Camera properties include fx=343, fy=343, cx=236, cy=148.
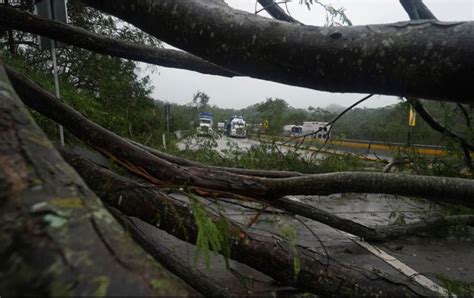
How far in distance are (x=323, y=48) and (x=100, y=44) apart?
201 centimetres

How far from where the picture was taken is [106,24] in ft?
34.2

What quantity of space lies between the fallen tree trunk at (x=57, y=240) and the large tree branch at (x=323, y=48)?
0.80 m

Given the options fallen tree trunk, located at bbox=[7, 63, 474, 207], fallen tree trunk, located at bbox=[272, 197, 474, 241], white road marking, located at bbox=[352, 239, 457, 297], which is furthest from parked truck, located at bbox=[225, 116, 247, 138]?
fallen tree trunk, located at bbox=[7, 63, 474, 207]

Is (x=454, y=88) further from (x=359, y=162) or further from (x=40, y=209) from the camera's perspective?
(x=359, y=162)

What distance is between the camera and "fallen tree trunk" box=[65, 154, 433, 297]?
1928mm

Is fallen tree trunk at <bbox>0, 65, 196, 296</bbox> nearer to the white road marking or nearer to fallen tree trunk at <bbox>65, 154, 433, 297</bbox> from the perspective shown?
fallen tree trunk at <bbox>65, 154, 433, 297</bbox>

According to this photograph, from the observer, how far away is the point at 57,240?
1.79 feet

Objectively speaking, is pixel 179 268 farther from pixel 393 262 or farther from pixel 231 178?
pixel 393 262

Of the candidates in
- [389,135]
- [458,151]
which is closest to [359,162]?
[389,135]

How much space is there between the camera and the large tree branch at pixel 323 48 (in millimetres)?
1029

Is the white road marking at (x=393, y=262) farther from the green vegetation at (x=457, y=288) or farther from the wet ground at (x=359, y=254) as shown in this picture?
the green vegetation at (x=457, y=288)

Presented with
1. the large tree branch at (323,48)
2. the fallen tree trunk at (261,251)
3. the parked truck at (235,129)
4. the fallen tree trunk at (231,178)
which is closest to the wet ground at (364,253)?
the fallen tree trunk at (231,178)

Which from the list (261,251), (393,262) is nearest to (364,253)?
(393,262)

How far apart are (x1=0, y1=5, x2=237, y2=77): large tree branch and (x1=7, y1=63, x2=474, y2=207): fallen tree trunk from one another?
45cm
